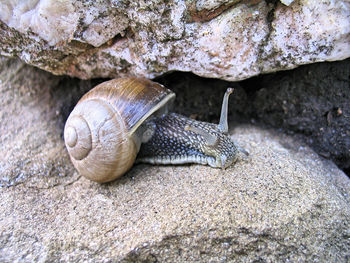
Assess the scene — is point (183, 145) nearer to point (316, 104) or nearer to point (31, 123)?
point (316, 104)

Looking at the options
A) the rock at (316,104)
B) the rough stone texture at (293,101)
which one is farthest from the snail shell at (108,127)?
the rock at (316,104)

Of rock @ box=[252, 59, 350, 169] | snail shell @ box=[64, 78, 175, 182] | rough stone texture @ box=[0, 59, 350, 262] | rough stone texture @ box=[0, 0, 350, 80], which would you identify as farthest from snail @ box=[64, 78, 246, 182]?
rock @ box=[252, 59, 350, 169]

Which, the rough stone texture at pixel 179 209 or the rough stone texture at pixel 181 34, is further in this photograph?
the rough stone texture at pixel 181 34

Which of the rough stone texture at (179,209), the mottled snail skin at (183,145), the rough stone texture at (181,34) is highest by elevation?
the rough stone texture at (181,34)

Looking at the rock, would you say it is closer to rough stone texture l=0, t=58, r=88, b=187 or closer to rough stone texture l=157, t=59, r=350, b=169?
rough stone texture l=157, t=59, r=350, b=169

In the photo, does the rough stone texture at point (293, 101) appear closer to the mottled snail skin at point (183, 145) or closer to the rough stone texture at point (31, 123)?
the mottled snail skin at point (183, 145)

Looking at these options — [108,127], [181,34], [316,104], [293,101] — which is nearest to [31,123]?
[108,127]

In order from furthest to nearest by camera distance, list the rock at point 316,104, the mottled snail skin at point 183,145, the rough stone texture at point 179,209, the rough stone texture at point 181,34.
A: the rock at point 316,104 < the mottled snail skin at point 183,145 < the rough stone texture at point 181,34 < the rough stone texture at point 179,209

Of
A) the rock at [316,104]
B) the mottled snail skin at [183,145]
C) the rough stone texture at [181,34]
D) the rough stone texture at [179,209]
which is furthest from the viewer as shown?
the rock at [316,104]
